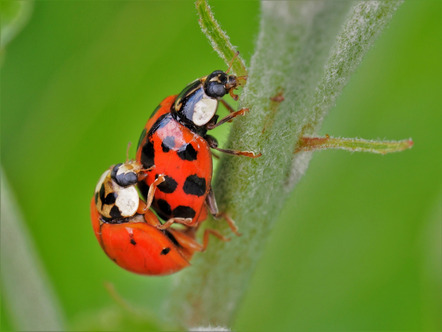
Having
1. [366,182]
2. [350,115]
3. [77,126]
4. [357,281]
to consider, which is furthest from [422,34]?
[77,126]

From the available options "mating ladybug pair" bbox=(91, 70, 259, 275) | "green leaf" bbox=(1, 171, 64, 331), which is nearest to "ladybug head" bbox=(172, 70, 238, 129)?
"mating ladybug pair" bbox=(91, 70, 259, 275)

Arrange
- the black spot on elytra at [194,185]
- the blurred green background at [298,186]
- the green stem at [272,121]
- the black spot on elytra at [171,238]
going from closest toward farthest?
the green stem at [272,121], the black spot on elytra at [194,185], the black spot on elytra at [171,238], the blurred green background at [298,186]

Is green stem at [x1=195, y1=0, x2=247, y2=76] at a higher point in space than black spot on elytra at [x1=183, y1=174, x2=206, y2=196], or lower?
higher

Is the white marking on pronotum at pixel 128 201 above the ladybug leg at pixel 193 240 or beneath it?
above

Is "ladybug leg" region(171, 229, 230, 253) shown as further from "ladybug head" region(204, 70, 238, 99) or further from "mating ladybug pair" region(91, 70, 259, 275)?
"ladybug head" region(204, 70, 238, 99)

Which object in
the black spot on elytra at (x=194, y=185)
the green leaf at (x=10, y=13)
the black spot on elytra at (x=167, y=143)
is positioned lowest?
the black spot on elytra at (x=194, y=185)

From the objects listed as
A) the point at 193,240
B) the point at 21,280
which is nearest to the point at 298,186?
the point at 193,240

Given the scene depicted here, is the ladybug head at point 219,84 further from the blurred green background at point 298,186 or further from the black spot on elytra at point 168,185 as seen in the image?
the blurred green background at point 298,186

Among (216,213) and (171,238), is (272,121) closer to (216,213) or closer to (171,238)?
(216,213)

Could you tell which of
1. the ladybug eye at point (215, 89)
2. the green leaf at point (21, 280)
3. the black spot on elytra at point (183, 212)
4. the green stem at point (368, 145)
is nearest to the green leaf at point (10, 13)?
the green leaf at point (21, 280)
